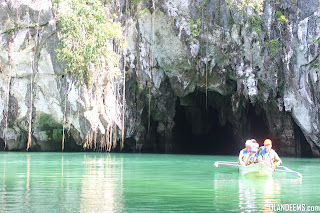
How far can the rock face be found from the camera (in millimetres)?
25047

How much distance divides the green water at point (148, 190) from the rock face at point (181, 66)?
948cm

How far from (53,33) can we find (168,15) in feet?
18.9

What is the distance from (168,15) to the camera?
2642 centimetres

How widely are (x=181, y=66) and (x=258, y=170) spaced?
1307cm

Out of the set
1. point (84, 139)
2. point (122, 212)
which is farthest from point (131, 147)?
point (122, 212)

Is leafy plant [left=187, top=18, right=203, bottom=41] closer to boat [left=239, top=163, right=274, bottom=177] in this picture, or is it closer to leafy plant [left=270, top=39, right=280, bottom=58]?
leafy plant [left=270, top=39, right=280, bottom=58]

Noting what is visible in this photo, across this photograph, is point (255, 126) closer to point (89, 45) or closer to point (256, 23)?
point (256, 23)

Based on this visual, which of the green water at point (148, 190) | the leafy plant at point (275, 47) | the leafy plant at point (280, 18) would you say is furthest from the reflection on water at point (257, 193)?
the leafy plant at point (280, 18)

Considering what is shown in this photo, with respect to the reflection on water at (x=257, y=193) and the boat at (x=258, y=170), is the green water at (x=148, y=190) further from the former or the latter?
the boat at (x=258, y=170)

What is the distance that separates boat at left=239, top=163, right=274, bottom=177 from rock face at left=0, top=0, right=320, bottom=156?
433 inches

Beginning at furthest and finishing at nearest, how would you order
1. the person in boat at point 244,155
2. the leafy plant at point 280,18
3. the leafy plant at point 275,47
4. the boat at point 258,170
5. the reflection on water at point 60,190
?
the leafy plant at point 275,47, the leafy plant at point 280,18, the person in boat at point 244,155, the boat at point 258,170, the reflection on water at point 60,190

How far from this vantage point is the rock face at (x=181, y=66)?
25047 millimetres

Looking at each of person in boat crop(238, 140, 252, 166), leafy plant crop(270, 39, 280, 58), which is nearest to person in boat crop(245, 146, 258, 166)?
person in boat crop(238, 140, 252, 166)

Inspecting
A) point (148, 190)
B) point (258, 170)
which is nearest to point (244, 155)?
point (258, 170)
